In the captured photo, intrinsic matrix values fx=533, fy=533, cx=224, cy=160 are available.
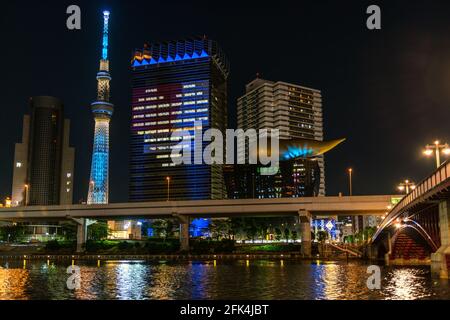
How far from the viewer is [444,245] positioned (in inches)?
1415

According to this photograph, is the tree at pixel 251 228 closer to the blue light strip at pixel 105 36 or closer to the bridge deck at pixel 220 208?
the bridge deck at pixel 220 208

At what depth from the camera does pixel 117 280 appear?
41438 mm

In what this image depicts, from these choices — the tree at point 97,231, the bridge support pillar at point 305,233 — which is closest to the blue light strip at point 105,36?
the tree at point 97,231

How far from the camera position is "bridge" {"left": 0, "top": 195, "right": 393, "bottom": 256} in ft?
242

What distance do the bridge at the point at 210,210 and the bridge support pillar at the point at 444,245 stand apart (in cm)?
3419

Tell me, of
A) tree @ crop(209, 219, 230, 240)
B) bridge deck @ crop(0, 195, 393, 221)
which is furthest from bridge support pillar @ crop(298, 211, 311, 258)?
tree @ crop(209, 219, 230, 240)

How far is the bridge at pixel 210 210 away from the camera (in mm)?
73688

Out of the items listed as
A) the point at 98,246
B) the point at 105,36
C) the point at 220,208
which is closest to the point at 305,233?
the point at 220,208

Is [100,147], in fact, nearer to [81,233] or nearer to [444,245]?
[81,233]

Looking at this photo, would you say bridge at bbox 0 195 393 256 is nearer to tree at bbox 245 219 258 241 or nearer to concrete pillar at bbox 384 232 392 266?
concrete pillar at bbox 384 232 392 266

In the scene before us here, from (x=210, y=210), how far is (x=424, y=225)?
142ft
